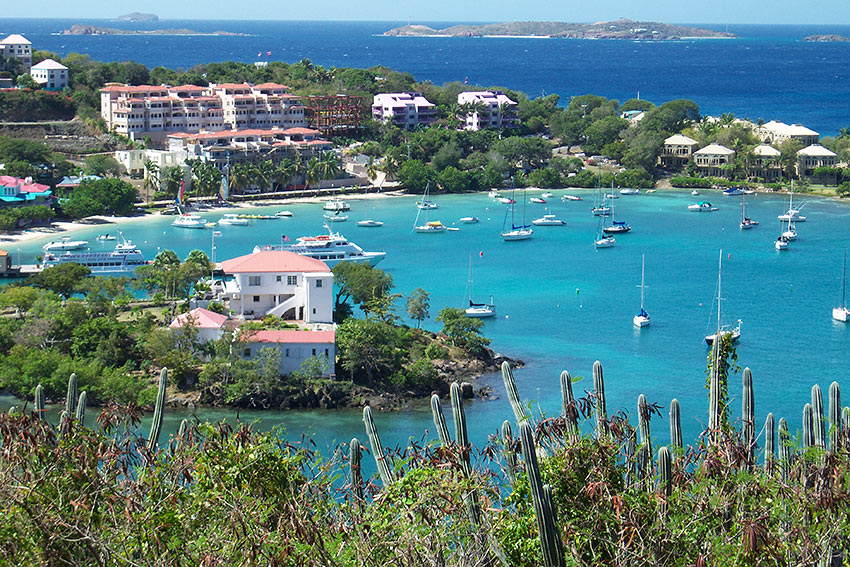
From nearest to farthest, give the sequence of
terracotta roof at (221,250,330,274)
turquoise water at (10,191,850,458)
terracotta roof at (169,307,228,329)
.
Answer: turquoise water at (10,191,850,458) < terracotta roof at (169,307,228,329) < terracotta roof at (221,250,330,274)

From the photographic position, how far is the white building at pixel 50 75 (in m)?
86.1

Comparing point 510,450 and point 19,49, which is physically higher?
point 19,49

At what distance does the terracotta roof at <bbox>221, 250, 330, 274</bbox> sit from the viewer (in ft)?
129

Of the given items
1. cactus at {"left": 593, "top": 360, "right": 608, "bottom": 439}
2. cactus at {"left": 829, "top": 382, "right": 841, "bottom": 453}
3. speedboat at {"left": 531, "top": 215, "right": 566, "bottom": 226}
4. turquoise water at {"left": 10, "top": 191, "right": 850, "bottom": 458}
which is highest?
cactus at {"left": 593, "top": 360, "right": 608, "bottom": 439}

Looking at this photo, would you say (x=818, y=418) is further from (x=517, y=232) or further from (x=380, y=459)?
(x=517, y=232)

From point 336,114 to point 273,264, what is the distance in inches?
1954

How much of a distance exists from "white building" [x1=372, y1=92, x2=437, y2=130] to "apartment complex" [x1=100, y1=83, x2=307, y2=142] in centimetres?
702

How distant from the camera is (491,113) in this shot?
296 feet

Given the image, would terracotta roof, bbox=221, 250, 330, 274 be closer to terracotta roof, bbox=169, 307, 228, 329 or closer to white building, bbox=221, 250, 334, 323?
white building, bbox=221, 250, 334, 323

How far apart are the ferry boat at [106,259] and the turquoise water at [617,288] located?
9.05 ft

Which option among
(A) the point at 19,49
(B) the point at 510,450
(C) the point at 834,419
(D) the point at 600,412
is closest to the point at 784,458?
(C) the point at 834,419

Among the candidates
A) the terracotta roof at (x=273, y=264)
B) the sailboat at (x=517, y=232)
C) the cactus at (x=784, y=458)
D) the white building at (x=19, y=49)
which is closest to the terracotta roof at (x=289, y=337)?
the terracotta roof at (x=273, y=264)

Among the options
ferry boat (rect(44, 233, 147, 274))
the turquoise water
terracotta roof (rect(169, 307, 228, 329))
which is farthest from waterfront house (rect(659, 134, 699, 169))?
terracotta roof (rect(169, 307, 228, 329))

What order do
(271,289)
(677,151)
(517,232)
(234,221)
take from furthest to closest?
1. (677,151)
2. (234,221)
3. (517,232)
4. (271,289)
